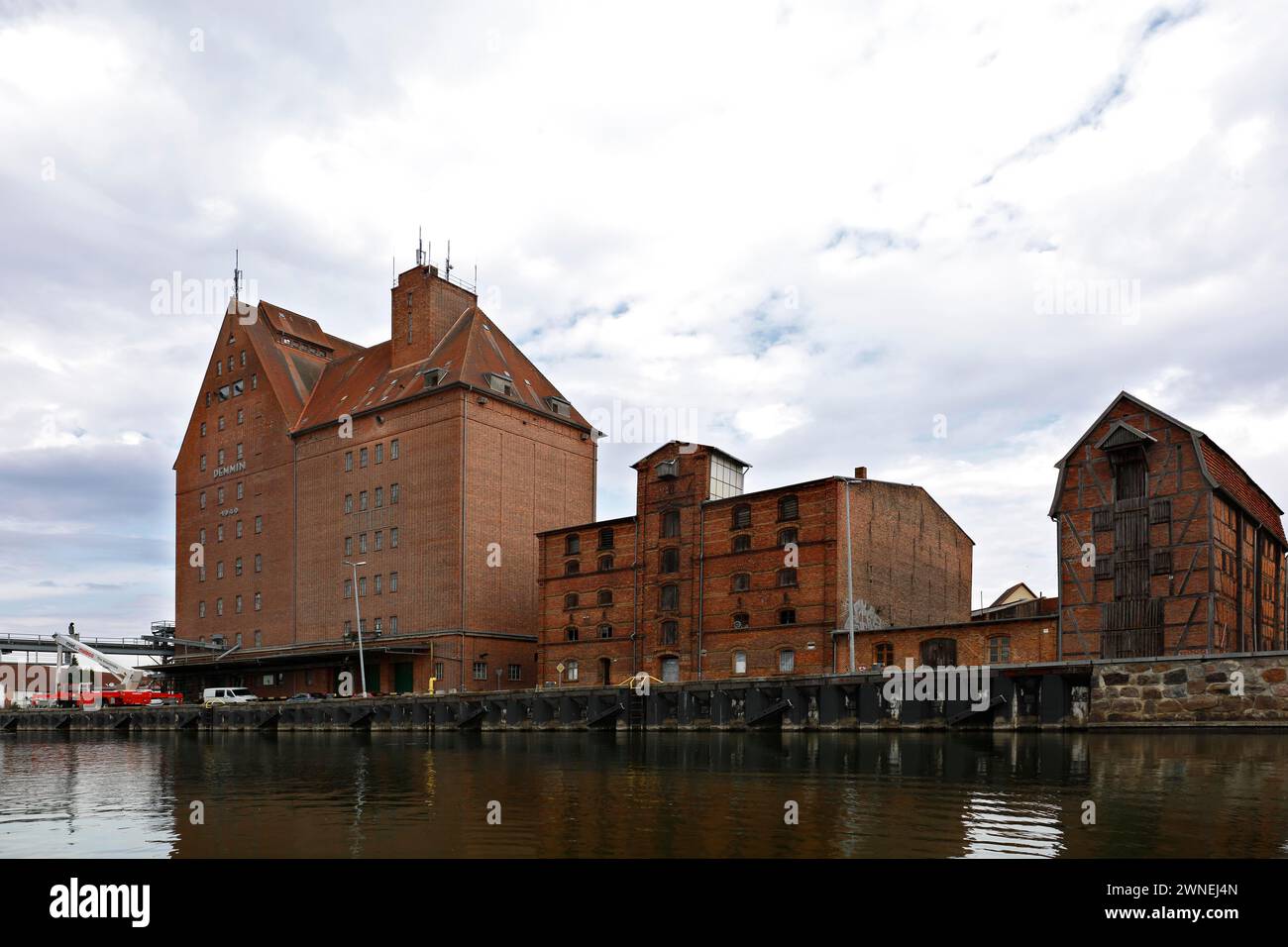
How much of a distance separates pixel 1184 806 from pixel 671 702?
122ft

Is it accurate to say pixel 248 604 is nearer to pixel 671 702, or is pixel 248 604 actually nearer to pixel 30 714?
pixel 30 714

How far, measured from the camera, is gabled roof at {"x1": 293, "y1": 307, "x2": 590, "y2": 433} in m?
82.9

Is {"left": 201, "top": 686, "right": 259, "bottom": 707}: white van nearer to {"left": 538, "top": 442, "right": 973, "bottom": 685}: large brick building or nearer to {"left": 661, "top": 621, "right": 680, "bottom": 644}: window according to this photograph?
{"left": 538, "top": 442, "right": 973, "bottom": 685}: large brick building

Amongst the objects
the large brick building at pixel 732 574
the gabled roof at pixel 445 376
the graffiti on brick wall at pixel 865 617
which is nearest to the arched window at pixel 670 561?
the large brick building at pixel 732 574

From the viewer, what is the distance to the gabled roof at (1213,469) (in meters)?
53.2

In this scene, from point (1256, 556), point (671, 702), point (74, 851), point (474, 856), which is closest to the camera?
point (474, 856)

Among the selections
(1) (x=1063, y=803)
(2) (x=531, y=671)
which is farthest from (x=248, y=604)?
(1) (x=1063, y=803)

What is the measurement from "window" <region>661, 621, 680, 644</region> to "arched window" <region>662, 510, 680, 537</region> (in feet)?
18.5

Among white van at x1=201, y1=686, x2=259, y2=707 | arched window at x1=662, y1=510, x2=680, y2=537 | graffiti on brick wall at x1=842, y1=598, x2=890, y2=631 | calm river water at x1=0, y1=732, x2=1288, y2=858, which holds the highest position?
arched window at x1=662, y1=510, x2=680, y2=537

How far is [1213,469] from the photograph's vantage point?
53844 mm

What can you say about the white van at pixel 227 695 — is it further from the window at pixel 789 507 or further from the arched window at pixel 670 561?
the window at pixel 789 507

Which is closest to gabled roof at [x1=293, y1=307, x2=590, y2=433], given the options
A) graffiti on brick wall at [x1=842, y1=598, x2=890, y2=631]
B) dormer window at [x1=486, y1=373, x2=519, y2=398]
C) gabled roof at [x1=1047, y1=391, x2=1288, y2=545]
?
dormer window at [x1=486, y1=373, x2=519, y2=398]
